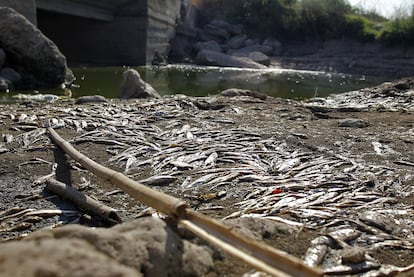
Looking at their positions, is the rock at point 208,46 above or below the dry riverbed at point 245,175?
above

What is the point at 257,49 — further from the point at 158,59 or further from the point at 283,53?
the point at 158,59

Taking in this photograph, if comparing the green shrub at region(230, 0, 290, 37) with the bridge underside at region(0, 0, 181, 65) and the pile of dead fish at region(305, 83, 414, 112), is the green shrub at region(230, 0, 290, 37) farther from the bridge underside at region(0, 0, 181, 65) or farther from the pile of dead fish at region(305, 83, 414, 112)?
the pile of dead fish at region(305, 83, 414, 112)

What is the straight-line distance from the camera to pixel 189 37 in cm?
4297

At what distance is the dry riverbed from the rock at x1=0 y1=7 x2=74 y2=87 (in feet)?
23.5

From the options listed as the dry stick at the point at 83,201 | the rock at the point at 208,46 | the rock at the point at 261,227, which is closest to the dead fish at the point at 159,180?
the dry stick at the point at 83,201

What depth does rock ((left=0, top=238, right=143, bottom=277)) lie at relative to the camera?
4.96ft

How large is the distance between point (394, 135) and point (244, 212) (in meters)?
4.95

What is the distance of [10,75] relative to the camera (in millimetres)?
14766

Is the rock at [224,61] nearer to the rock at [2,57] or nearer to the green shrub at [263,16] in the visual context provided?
the green shrub at [263,16]

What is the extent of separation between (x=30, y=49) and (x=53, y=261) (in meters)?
15.6

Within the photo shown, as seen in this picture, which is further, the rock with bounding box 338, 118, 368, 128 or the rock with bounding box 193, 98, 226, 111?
the rock with bounding box 193, 98, 226, 111

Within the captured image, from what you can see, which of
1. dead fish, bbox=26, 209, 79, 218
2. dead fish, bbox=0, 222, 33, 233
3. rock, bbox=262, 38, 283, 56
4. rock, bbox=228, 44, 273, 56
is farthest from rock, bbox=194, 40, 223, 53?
dead fish, bbox=0, 222, 33, 233

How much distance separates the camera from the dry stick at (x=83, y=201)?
3.68 meters

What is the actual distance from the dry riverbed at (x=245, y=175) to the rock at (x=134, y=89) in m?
3.34
